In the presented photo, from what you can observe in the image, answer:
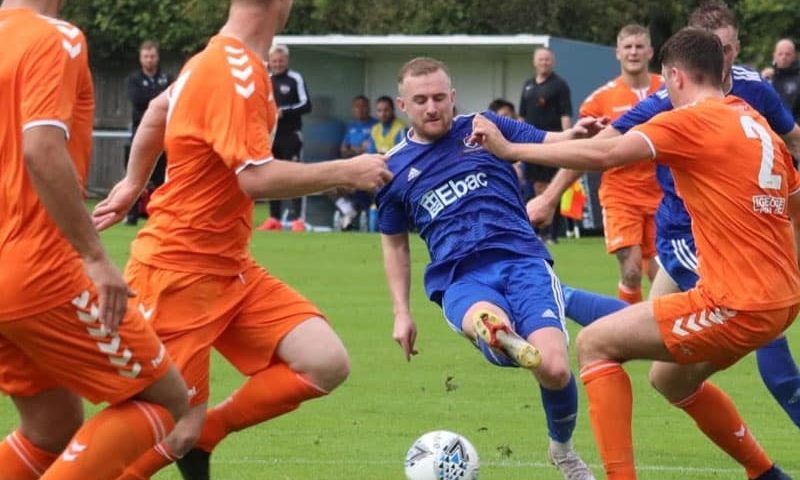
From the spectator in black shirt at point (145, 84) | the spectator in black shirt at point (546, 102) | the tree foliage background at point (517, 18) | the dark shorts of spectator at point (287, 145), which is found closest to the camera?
the spectator in black shirt at point (546, 102)

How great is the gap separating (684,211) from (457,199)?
1.87m

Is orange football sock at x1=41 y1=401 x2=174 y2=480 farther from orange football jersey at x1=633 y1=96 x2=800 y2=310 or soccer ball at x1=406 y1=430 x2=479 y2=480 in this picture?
orange football jersey at x1=633 y1=96 x2=800 y2=310

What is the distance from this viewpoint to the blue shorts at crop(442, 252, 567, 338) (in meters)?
7.50

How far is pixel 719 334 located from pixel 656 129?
34.8 inches

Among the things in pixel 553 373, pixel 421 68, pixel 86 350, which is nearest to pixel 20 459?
pixel 86 350

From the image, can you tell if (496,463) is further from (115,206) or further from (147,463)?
(115,206)

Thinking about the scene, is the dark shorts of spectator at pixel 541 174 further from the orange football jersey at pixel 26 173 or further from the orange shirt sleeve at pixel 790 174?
the orange football jersey at pixel 26 173

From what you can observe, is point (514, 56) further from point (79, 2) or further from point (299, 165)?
point (299, 165)

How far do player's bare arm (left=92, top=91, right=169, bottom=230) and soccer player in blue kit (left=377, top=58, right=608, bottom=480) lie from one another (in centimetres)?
130

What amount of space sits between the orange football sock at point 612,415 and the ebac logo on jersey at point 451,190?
1.10 meters

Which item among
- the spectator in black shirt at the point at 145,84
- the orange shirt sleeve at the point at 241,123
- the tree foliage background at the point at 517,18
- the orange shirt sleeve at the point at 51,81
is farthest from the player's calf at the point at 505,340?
the tree foliage background at the point at 517,18

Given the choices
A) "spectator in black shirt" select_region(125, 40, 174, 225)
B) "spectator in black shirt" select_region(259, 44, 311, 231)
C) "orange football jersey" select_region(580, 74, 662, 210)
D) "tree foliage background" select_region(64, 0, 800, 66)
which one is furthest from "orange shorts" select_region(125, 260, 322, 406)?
"tree foliage background" select_region(64, 0, 800, 66)

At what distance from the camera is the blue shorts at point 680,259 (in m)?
9.04

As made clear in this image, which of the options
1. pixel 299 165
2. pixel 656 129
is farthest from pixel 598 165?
pixel 299 165
